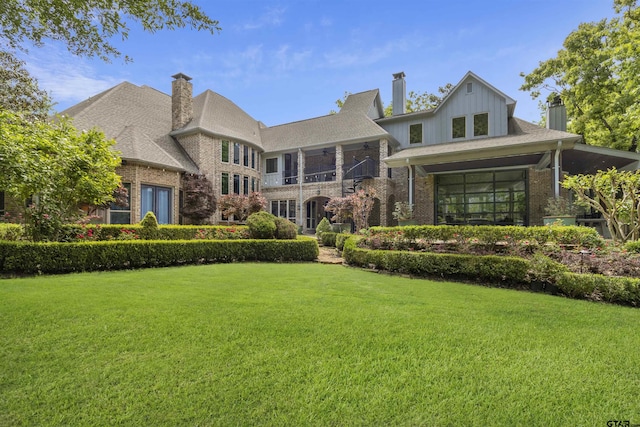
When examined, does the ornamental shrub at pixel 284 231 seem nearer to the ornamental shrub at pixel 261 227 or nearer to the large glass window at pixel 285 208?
the ornamental shrub at pixel 261 227

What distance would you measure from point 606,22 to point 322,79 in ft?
61.1

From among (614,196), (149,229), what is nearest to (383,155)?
(614,196)

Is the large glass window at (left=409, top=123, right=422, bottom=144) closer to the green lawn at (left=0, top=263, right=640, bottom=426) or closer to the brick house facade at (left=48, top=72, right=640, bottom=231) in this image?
the brick house facade at (left=48, top=72, right=640, bottom=231)

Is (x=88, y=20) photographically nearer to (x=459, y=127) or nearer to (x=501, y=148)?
(x=501, y=148)

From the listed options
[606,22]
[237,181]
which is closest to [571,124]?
[606,22]

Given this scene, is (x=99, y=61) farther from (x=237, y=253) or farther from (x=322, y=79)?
(x=322, y=79)

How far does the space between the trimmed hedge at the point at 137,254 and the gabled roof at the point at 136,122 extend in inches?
282

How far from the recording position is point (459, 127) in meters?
18.0

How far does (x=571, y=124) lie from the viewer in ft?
71.3

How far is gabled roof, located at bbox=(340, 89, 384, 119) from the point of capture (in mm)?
21281

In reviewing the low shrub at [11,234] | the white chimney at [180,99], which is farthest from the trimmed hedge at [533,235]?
the white chimney at [180,99]

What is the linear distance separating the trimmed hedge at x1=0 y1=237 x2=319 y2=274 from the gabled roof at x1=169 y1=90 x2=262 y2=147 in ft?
35.2

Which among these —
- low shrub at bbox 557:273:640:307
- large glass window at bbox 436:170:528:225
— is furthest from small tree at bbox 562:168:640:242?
large glass window at bbox 436:170:528:225

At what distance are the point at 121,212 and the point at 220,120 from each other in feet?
30.6
